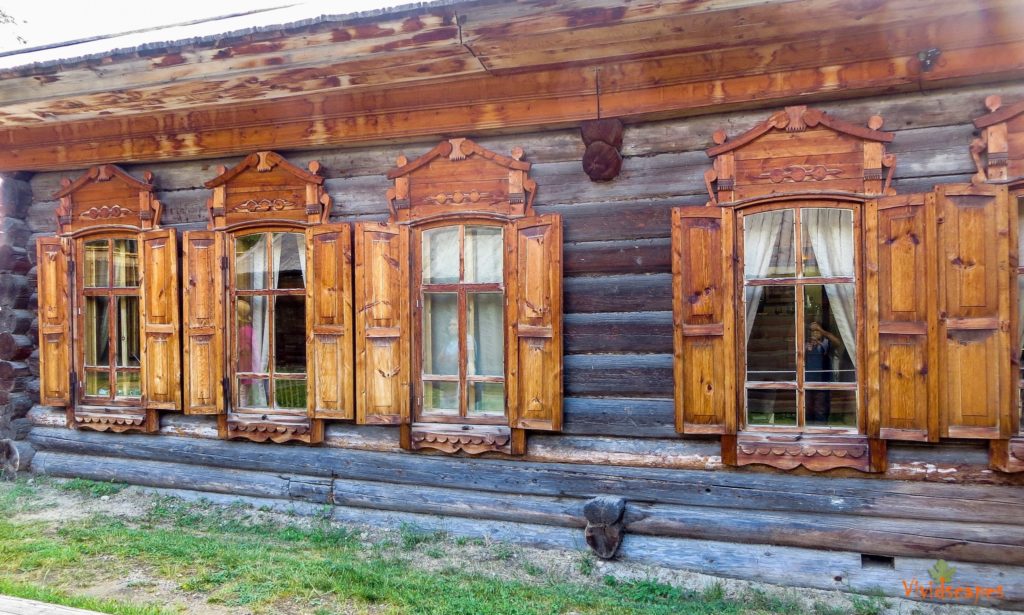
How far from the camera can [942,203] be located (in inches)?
148

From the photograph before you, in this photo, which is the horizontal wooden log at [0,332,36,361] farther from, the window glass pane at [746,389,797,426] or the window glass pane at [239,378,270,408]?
the window glass pane at [746,389,797,426]

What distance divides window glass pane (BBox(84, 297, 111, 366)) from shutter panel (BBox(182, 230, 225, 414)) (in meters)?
1.13

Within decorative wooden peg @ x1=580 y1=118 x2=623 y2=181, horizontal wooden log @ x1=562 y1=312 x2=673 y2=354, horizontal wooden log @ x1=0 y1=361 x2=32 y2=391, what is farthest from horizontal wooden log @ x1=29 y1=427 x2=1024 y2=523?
decorative wooden peg @ x1=580 y1=118 x2=623 y2=181

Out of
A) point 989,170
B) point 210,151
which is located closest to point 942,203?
point 989,170

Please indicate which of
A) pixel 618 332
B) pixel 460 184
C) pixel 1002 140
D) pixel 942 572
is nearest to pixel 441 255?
pixel 460 184

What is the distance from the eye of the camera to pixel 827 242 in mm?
4062

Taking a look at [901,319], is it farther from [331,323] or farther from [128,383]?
[128,383]

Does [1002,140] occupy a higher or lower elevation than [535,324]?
higher

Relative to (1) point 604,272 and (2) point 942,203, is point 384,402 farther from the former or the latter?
(2) point 942,203

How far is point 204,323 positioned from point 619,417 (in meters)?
3.37

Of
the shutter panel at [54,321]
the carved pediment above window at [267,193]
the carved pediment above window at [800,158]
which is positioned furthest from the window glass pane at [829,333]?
the shutter panel at [54,321]

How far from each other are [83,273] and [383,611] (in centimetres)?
429

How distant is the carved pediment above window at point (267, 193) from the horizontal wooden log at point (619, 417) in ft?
7.85

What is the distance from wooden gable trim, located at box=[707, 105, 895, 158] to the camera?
387 centimetres
